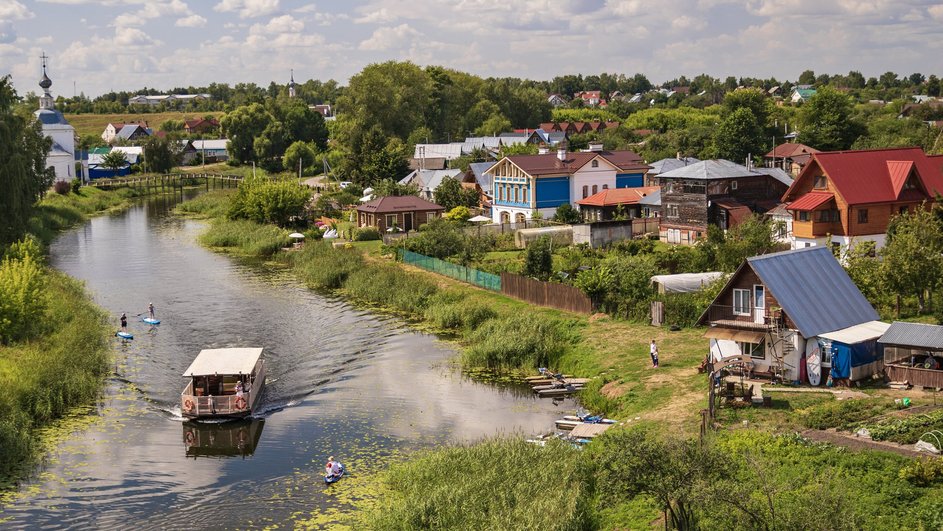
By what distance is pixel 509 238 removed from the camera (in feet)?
215

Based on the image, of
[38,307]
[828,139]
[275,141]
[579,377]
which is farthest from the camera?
[275,141]

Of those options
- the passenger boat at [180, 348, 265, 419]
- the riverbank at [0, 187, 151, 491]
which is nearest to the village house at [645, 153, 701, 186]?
the riverbank at [0, 187, 151, 491]

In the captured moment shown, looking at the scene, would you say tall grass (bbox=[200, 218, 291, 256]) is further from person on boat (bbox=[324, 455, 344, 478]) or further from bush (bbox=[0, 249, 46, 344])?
person on boat (bbox=[324, 455, 344, 478])

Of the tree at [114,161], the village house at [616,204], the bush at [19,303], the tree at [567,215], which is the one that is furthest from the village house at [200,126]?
the bush at [19,303]

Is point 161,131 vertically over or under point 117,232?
over

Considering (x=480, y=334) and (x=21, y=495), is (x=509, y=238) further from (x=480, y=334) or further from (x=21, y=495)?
(x=21, y=495)

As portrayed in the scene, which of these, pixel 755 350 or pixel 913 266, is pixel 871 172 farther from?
pixel 755 350

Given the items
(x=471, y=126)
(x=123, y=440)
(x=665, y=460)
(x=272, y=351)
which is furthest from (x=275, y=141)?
(x=665, y=460)

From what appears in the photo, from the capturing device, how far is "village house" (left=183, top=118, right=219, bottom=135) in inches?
7200

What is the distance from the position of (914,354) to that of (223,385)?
74.9ft

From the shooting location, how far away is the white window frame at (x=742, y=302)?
32375mm

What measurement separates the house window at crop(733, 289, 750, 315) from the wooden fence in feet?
34.9

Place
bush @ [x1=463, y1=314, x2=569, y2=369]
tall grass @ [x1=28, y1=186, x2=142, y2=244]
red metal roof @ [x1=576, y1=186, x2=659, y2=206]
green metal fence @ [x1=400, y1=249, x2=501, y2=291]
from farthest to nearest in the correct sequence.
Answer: tall grass @ [x1=28, y1=186, x2=142, y2=244] < red metal roof @ [x1=576, y1=186, x2=659, y2=206] < green metal fence @ [x1=400, y1=249, x2=501, y2=291] < bush @ [x1=463, y1=314, x2=569, y2=369]

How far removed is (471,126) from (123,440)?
11582 centimetres
